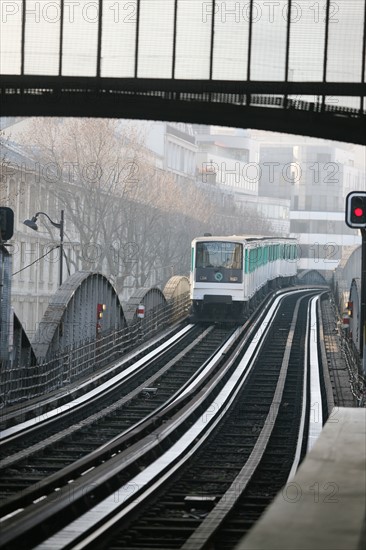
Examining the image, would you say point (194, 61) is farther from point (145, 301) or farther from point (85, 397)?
point (145, 301)

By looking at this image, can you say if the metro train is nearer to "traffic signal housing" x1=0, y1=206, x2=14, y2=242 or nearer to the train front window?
the train front window

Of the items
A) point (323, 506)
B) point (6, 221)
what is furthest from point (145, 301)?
point (323, 506)

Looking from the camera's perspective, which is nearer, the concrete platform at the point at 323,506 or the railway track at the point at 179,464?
the concrete platform at the point at 323,506

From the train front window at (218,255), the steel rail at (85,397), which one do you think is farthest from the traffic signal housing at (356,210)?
the train front window at (218,255)

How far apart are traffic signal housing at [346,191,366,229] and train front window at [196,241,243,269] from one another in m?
32.1

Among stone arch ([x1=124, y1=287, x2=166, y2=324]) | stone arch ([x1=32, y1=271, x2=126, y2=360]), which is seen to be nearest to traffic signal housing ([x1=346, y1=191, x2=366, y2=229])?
stone arch ([x1=32, y1=271, x2=126, y2=360])

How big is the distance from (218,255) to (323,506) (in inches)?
1628

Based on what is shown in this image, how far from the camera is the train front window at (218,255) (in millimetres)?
49812

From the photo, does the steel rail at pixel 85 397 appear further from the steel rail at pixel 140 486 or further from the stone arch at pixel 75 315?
the steel rail at pixel 140 486

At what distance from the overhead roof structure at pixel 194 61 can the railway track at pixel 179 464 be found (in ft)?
16.6

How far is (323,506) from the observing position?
856 cm

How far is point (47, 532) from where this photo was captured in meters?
13.2

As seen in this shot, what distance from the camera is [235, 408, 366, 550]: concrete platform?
7.36 meters

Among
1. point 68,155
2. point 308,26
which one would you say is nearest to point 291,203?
point 68,155
